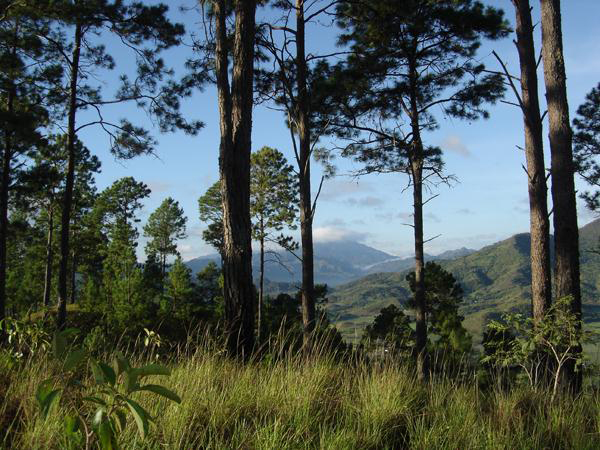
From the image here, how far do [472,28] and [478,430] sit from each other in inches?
367

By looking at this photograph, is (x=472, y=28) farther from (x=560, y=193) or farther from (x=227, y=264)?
(x=227, y=264)

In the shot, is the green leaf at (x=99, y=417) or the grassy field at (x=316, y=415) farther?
the grassy field at (x=316, y=415)

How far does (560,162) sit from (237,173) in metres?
4.05

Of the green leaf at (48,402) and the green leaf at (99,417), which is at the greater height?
the green leaf at (48,402)

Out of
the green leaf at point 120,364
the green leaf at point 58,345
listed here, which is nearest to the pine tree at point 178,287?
the green leaf at point 58,345

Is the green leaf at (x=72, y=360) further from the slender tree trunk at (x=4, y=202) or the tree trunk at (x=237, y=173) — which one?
the slender tree trunk at (x=4, y=202)

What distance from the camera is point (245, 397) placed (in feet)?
9.84

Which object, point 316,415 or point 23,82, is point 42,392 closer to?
point 316,415

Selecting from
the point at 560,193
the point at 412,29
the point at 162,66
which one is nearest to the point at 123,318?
the point at 162,66

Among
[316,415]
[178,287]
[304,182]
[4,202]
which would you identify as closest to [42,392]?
[316,415]

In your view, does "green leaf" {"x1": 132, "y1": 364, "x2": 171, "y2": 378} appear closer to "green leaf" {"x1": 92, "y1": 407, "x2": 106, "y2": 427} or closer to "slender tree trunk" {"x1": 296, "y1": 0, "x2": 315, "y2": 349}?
"green leaf" {"x1": 92, "y1": 407, "x2": 106, "y2": 427}

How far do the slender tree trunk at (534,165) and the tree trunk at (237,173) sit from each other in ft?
13.5

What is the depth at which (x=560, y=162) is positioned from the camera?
598 centimetres

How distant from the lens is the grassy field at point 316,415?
7.69 ft
